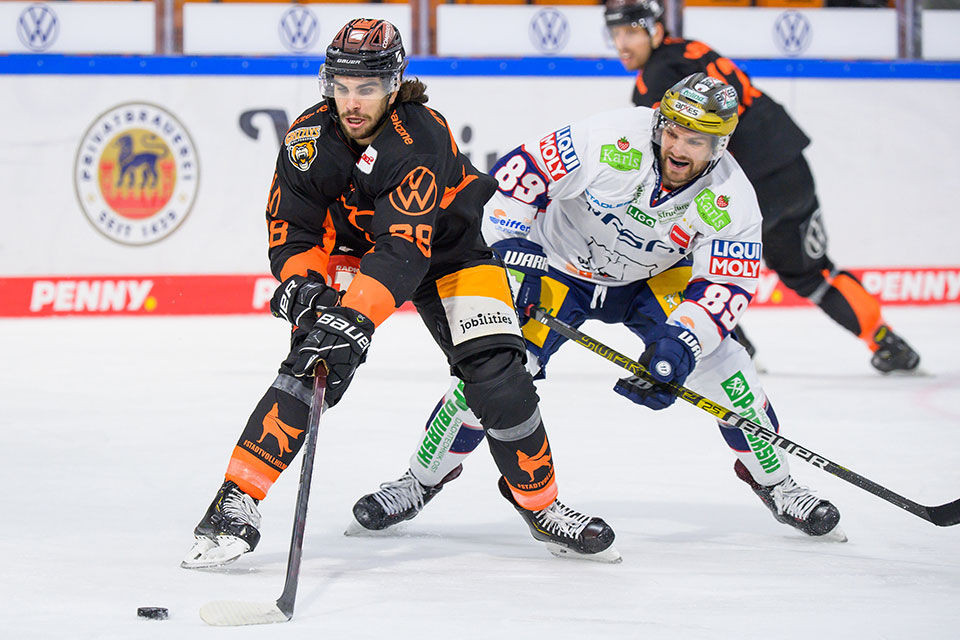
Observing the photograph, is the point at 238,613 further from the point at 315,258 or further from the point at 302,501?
the point at 315,258

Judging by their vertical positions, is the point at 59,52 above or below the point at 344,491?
above

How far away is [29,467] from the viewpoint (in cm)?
345

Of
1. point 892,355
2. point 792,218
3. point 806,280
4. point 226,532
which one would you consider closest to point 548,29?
point 792,218

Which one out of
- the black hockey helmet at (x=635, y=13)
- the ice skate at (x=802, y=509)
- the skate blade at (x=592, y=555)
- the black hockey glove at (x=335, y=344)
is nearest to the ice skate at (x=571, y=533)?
the skate blade at (x=592, y=555)

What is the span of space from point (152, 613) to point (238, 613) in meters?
0.14

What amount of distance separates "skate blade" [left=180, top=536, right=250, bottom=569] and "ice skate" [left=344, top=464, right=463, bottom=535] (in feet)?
1.52

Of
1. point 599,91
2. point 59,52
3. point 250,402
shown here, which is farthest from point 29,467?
point 599,91

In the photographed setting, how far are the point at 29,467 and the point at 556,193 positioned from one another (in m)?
1.58

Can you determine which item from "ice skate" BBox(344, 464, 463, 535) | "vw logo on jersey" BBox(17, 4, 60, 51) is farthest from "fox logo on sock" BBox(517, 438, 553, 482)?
"vw logo on jersey" BBox(17, 4, 60, 51)

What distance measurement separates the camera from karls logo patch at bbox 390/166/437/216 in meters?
2.46

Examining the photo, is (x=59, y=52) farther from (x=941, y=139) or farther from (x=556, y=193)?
(x=941, y=139)

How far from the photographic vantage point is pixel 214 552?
2.46m

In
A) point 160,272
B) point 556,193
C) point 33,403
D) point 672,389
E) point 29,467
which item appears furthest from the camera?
point 160,272

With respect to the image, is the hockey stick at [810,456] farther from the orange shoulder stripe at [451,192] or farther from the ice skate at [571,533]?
the orange shoulder stripe at [451,192]
